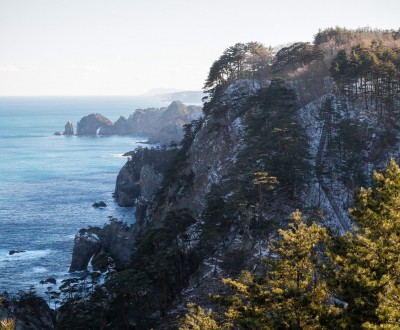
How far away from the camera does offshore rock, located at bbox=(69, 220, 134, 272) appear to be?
69375 mm

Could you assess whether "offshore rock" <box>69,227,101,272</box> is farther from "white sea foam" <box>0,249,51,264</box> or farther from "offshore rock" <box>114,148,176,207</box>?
"offshore rock" <box>114,148,176,207</box>

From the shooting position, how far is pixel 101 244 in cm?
7506

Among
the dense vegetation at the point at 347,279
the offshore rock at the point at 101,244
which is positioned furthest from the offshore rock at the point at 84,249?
the dense vegetation at the point at 347,279

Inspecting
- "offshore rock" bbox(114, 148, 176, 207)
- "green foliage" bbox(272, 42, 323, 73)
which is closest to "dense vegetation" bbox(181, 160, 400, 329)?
"green foliage" bbox(272, 42, 323, 73)

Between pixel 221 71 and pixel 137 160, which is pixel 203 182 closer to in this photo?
pixel 221 71

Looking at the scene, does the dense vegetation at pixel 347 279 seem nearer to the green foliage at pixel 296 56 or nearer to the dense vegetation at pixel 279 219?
the dense vegetation at pixel 279 219

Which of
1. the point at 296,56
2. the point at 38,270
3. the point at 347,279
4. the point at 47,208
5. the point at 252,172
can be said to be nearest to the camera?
the point at 347,279

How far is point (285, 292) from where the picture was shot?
18.1m

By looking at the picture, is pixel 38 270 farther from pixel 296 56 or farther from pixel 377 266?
pixel 377 266

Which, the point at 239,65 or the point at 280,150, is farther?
the point at 239,65

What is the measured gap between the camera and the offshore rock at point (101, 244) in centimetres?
6938

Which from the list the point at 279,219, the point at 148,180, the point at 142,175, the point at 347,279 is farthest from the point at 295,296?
the point at 142,175

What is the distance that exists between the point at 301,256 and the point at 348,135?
124ft

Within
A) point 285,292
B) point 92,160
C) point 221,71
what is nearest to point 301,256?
point 285,292
